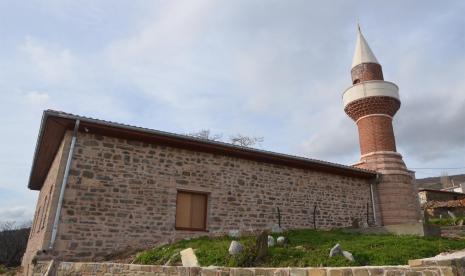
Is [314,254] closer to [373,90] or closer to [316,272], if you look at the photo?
[316,272]

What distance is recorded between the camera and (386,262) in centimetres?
554

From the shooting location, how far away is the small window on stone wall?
10016mm

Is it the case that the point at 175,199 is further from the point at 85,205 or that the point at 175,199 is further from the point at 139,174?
the point at 85,205

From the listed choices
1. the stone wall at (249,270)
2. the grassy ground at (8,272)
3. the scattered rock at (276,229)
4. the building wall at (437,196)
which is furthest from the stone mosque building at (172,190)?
the building wall at (437,196)

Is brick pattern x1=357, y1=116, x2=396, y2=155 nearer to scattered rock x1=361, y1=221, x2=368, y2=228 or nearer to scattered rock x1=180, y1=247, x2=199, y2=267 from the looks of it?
scattered rock x1=361, y1=221, x2=368, y2=228

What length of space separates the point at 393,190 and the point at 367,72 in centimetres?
561

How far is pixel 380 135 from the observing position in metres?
15.4

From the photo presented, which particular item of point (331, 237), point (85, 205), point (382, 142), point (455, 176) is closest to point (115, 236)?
point (85, 205)

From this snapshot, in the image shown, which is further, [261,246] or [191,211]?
[191,211]

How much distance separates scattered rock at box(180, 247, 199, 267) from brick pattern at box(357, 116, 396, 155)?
10786mm

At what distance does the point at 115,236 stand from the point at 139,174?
1660 mm

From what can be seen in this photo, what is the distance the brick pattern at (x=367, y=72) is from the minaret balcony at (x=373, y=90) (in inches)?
25.1

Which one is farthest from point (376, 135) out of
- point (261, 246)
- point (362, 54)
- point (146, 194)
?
point (261, 246)

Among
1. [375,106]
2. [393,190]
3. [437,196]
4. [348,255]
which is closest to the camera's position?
[348,255]
